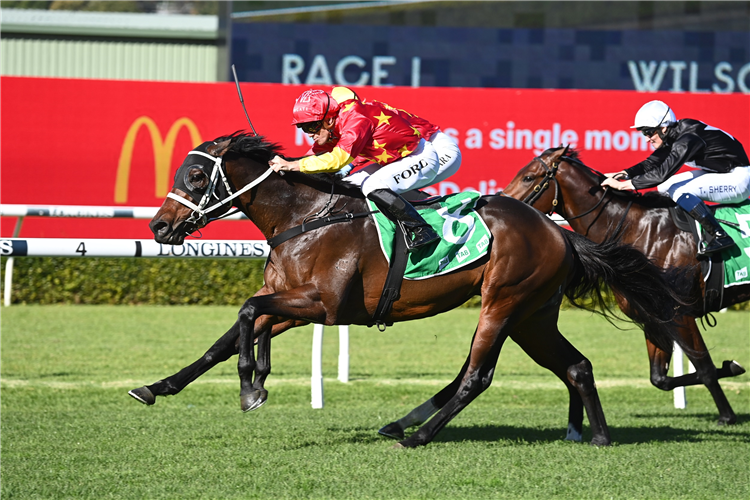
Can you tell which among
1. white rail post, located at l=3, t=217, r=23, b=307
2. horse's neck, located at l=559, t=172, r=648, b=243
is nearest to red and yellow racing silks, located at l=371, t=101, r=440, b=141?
horse's neck, located at l=559, t=172, r=648, b=243

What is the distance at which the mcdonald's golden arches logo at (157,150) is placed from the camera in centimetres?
1030

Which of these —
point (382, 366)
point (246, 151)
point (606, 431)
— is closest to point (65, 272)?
point (382, 366)

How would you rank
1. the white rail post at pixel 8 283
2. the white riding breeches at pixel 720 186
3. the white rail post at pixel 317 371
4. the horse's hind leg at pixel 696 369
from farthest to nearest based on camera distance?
1. the white rail post at pixel 8 283
2. the white rail post at pixel 317 371
3. the white riding breeches at pixel 720 186
4. the horse's hind leg at pixel 696 369

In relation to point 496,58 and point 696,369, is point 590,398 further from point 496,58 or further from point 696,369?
point 496,58

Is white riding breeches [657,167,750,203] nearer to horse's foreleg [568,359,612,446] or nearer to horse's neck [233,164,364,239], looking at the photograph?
horse's foreleg [568,359,612,446]

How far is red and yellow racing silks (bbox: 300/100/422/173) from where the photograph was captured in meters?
4.26

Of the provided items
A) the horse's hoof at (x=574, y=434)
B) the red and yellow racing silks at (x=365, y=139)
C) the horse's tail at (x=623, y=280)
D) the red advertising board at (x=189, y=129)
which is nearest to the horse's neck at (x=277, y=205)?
the red and yellow racing silks at (x=365, y=139)

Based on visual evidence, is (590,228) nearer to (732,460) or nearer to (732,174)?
(732,174)

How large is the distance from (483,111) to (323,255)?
6689mm

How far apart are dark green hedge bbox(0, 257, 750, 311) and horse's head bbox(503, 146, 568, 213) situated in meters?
5.38

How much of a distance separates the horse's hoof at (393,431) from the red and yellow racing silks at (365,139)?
1.45m

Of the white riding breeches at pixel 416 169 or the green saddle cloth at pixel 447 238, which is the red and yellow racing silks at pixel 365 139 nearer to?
the white riding breeches at pixel 416 169

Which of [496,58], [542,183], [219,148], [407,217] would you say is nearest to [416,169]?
[407,217]

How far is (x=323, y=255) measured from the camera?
441 centimetres
